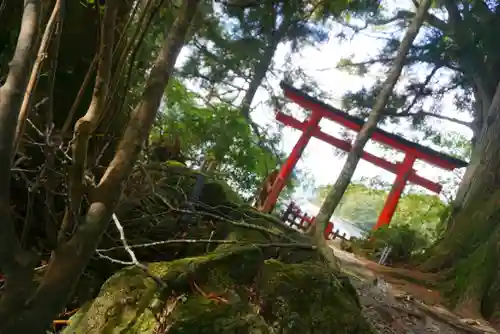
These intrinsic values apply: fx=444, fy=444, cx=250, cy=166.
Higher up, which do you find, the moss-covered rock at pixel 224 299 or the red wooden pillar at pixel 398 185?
the red wooden pillar at pixel 398 185

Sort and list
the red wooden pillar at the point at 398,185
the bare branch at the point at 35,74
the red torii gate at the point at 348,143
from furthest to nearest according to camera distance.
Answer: the red wooden pillar at the point at 398,185 → the red torii gate at the point at 348,143 → the bare branch at the point at 35,74

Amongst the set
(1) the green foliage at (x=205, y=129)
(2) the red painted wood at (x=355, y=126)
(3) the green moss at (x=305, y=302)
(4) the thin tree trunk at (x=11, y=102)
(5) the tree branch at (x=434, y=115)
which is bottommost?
(3) the green moss at (x=305, y=302)

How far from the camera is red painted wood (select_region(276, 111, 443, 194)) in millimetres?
11789

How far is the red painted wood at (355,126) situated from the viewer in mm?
10906

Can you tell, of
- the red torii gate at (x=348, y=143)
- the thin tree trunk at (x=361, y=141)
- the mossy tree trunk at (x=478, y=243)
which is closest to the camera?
the mossy tree trunk at (x=478, y=243)

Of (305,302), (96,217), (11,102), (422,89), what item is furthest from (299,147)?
(11,102)

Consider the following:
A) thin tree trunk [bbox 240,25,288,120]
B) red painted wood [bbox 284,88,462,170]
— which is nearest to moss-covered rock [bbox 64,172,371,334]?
thin tree trunk [bbox 240,25,288,120]

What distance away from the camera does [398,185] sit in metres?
11.5

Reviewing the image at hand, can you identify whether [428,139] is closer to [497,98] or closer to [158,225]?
[497,98]

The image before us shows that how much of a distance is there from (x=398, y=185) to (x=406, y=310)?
696 cm

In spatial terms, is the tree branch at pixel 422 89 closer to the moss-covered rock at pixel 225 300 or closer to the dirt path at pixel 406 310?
the dirt path at pixel 406 310

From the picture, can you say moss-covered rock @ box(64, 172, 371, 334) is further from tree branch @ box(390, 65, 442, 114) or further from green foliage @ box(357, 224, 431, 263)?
tree branch @ box(390, 65, 442, 114)

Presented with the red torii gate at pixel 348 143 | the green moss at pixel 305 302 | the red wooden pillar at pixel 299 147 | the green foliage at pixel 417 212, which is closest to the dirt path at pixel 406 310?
the green moss at pixel 305 302

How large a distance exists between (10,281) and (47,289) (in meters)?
0.09
